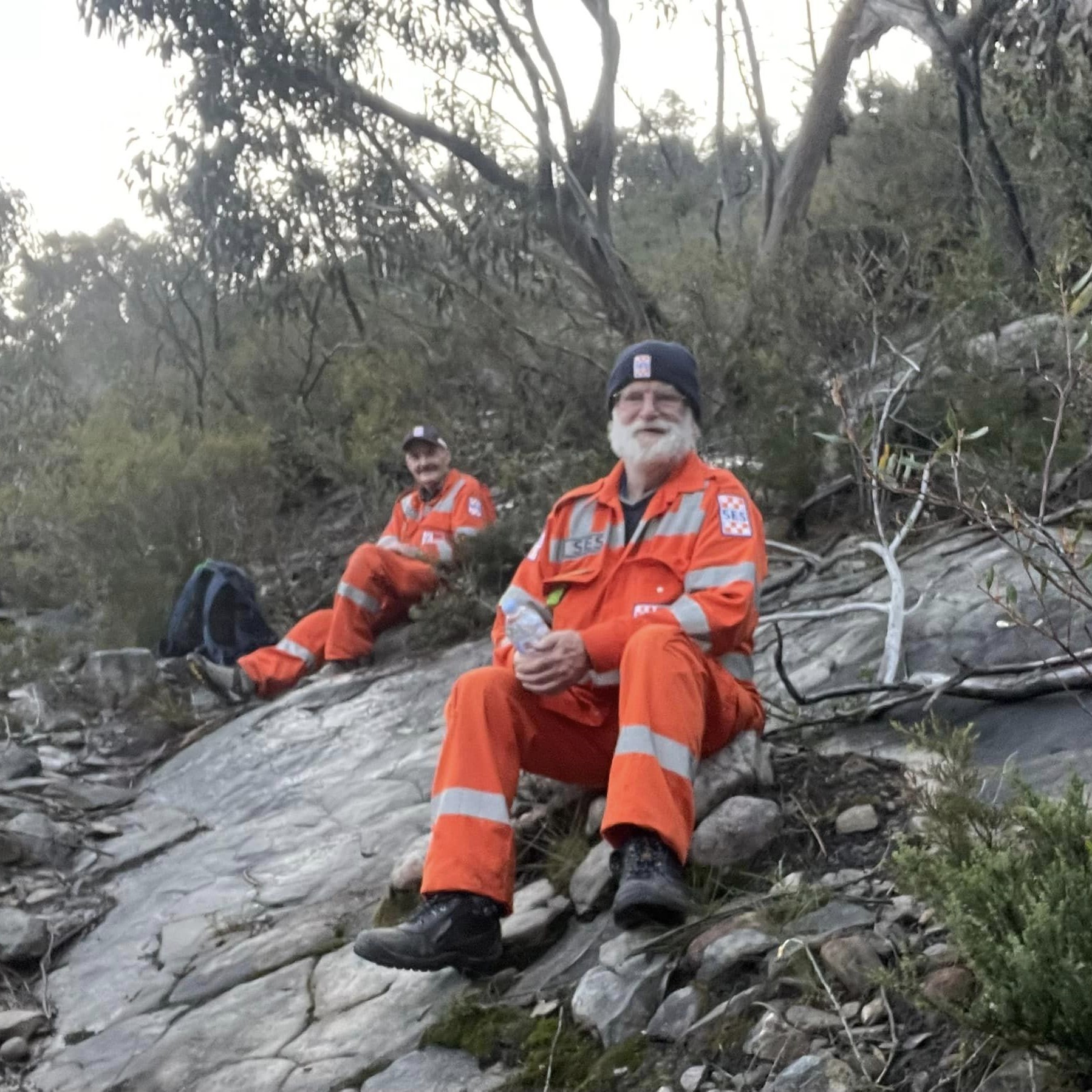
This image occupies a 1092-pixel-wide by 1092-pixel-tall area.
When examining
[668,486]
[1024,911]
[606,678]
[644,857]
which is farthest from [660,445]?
[1024,911]

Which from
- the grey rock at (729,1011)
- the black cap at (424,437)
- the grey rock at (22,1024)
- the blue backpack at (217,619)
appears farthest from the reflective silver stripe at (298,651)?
the grey rock at (729,1011)

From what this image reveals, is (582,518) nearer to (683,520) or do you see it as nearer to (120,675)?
(683,520)

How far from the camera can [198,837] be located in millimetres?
5484

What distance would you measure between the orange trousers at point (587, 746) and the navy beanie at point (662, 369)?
101 cm

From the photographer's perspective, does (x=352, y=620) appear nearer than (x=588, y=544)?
No

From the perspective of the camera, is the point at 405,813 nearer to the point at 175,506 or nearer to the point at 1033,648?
the point at 1033,648

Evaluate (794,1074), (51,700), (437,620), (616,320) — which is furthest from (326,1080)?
(616,320)

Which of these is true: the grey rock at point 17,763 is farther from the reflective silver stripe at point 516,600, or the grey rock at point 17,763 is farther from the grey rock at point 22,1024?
the reflective silver stripe at point 516,600

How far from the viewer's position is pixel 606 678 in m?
3.63

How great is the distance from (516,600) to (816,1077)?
6.07ft

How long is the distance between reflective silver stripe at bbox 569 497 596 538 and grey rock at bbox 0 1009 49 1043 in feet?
6.84

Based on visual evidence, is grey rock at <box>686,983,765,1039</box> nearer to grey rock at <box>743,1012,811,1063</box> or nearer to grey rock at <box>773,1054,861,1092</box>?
grey rock at <box>743,1012,811,1063</box>

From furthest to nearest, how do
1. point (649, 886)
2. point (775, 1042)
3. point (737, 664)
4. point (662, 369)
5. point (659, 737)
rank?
point (662, 369) < point (737, 664) < point (659, 737) < point (649, 886) < point (775, 1042)

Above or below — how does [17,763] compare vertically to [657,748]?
below
